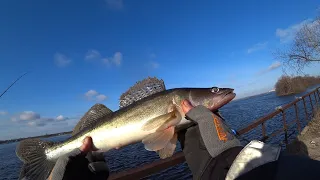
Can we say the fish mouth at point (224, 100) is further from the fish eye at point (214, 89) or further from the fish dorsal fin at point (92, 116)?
the fish dorsal fin at point (92, 116)

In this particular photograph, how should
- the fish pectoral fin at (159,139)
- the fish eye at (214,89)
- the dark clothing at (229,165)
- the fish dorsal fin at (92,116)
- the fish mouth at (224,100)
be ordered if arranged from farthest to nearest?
the fish dorsal fin at (92,116)
the fish eye at (214,89)
the fish mouth at (224,100)
the fish pectoral fin at (159,139)
the dark clothing at (229,165)

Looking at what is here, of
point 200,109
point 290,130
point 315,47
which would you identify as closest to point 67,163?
point 200,109

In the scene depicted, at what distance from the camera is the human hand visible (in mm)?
2567

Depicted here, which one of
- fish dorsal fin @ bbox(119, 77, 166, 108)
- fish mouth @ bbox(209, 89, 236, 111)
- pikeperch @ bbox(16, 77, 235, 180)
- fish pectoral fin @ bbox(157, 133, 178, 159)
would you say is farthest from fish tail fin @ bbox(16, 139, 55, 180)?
fish mouth @ bbox(209, 89, 236, 111)

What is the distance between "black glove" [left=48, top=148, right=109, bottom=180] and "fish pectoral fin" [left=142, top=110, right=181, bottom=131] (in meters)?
0.78

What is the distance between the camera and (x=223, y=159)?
6.03 feet

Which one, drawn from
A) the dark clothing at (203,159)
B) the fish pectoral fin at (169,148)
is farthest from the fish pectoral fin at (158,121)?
the dark clothing at (203,159)

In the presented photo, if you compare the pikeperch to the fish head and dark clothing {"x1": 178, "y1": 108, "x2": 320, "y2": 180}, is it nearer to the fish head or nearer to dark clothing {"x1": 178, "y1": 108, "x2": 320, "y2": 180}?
the fish head

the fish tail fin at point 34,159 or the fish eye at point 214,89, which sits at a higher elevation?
the fish eye at point 214,89

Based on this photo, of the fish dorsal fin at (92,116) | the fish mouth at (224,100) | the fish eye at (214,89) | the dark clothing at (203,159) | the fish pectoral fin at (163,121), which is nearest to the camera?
the dark clothing at (203,159)

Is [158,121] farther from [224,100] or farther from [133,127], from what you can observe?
[224,100]

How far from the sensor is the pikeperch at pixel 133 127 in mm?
3049

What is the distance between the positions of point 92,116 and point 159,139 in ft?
4.44

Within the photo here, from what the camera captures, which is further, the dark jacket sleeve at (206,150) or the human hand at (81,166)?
the human hand at (81,166)
